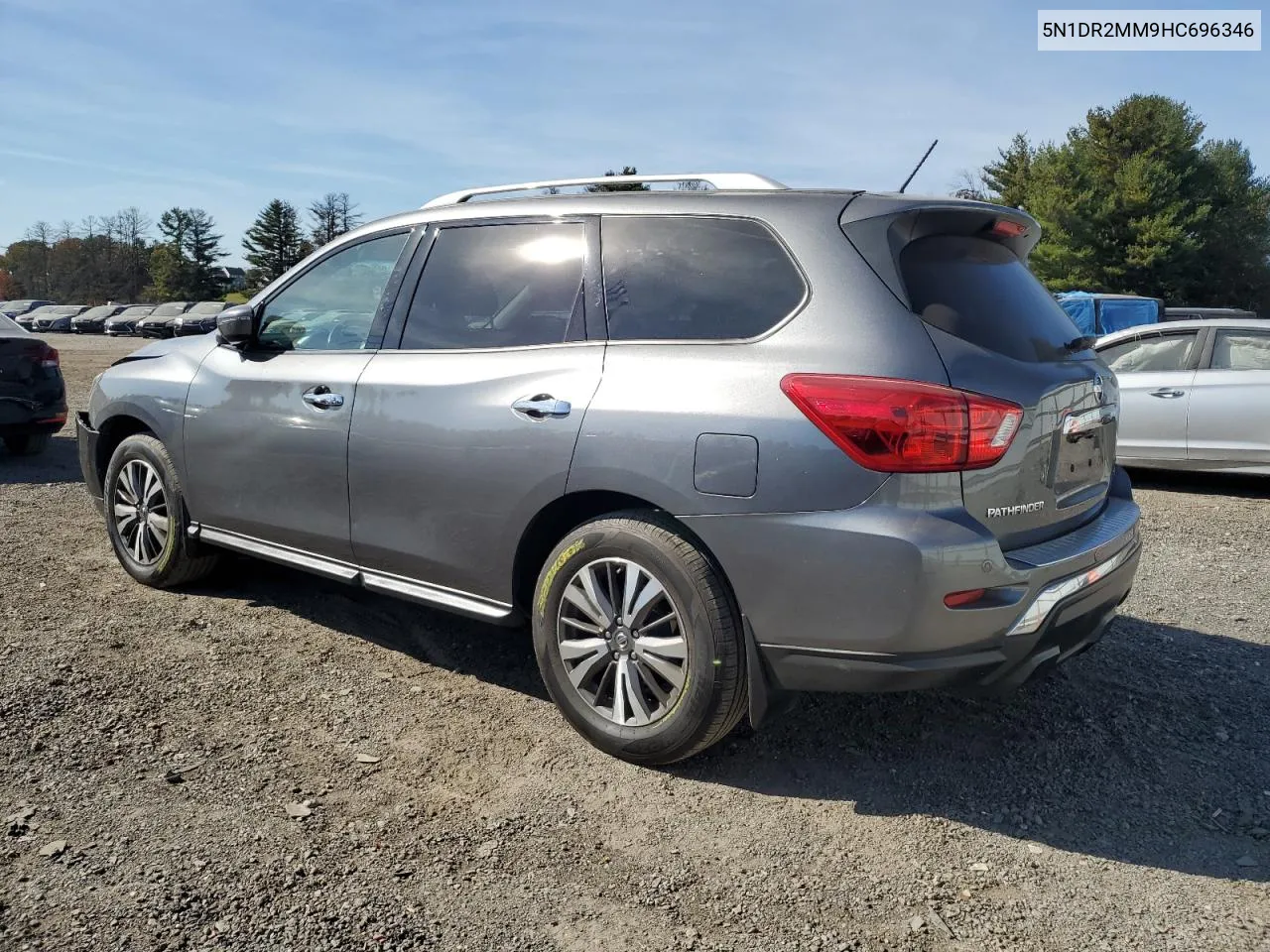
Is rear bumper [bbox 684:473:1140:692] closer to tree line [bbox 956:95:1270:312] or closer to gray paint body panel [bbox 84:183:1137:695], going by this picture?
gray paint body panel [bbox 84:183:1137:695]

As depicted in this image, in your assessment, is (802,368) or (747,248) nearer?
(802,368)

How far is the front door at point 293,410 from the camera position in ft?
13.7

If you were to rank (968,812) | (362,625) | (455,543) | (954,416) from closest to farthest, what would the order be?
(954,416) < (968,812) < (455,543) < (362,625)

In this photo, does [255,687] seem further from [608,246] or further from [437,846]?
[608,246]

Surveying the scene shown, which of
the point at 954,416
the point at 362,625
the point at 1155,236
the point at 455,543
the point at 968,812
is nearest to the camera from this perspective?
the point at 954,416

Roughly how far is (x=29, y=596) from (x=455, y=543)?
2.64 m

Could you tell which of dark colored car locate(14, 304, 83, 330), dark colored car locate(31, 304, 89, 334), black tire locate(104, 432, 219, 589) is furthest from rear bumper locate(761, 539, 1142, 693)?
dark colored car locate(14, 304, 83, 330)

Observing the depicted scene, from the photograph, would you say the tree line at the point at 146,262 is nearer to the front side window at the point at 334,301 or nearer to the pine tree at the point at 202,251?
the pine tree at the point at 202,251

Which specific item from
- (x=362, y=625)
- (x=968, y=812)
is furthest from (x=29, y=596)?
(x=968, y=812)

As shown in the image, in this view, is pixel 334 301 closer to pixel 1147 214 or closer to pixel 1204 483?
pixel 1204 483

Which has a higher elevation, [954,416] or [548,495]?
[954,416]

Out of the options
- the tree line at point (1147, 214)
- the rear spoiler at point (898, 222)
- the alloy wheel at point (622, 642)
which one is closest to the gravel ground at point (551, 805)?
the alloy wheel at point (622, 642)

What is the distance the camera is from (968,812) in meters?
3.22

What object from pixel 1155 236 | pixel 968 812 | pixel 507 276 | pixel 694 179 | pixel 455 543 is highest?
pixel 1155 236
